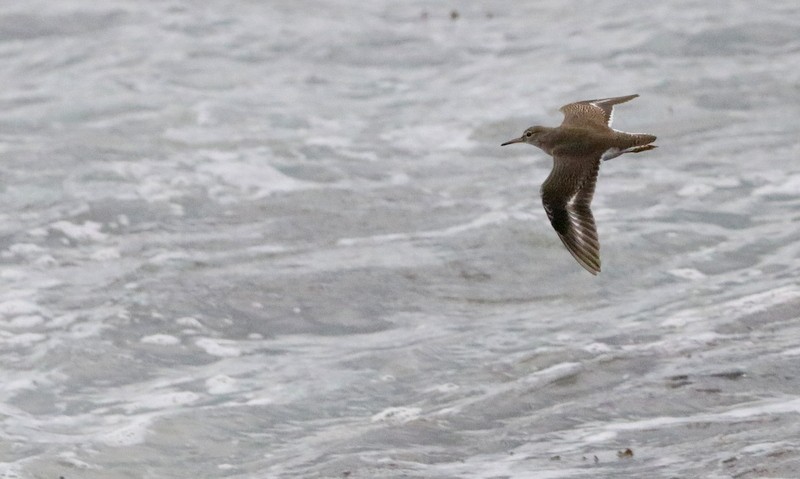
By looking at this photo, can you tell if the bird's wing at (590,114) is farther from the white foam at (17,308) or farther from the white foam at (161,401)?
the white foam at (17,308)

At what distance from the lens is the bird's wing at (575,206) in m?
6.02

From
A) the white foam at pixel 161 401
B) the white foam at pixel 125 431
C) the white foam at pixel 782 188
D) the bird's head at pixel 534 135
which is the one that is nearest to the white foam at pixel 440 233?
the white foam at pixel 782 188

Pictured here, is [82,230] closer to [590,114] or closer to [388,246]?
[388,246]

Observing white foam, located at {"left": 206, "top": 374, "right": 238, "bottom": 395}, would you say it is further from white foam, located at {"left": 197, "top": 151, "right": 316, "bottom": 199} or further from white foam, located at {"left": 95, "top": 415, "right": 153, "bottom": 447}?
white foam, located at {"left": 197, "top": 151, "right": 316, "bottom": 199}

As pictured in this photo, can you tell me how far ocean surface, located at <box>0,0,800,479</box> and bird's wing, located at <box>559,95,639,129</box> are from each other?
100 cm

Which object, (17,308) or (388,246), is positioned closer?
(17,308)

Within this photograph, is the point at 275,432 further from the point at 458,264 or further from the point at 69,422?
the point at 458,264

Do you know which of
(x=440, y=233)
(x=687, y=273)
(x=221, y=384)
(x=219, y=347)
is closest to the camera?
(x=221, y=384)

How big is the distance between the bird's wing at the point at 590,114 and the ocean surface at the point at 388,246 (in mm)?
1000

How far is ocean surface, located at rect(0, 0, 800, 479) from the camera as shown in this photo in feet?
19.5

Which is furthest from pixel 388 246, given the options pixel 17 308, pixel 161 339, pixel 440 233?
pixel 17 308

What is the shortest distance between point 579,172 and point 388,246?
7.41 ft

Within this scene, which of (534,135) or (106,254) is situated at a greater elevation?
(534,135)

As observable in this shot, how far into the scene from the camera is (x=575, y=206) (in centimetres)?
614
